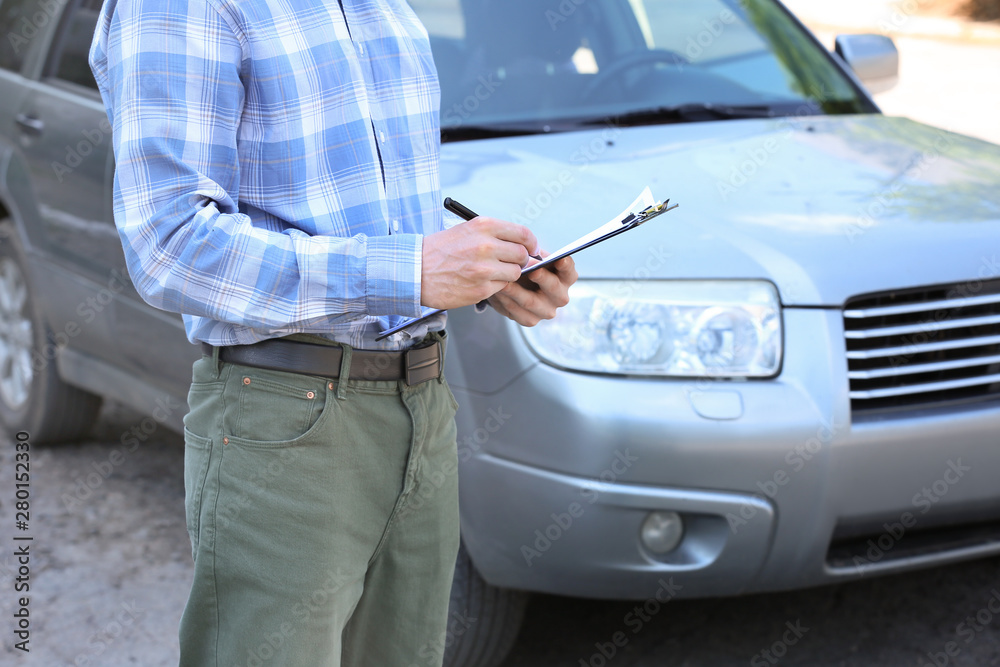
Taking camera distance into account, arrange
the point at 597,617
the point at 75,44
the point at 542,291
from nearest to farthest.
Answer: the point at 542,291
the point at 597,617
the point at 75,44

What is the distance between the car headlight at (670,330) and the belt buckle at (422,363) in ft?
2.07

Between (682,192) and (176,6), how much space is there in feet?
4.66

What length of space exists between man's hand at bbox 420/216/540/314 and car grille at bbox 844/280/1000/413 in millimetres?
1168

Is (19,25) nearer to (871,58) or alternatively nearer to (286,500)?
(871,58)

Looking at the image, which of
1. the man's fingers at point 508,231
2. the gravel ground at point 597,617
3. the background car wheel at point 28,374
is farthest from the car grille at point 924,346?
the background car wheel at point 28,374

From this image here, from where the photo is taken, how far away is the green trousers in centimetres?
143

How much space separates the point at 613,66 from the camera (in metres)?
3.16

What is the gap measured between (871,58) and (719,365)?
6.59 feet

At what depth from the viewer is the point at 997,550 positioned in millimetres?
2514

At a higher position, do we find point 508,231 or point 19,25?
point 508,231

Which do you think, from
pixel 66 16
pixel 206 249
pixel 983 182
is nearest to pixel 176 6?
pixel 206 249

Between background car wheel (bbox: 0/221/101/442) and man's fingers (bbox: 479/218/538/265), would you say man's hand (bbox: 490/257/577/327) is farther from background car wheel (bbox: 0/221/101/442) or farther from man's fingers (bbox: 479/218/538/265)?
background car wheel (bbox: 0/221/101/442)

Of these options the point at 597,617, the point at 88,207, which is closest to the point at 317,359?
the point at 597,617

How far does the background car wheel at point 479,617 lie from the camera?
244 cm
